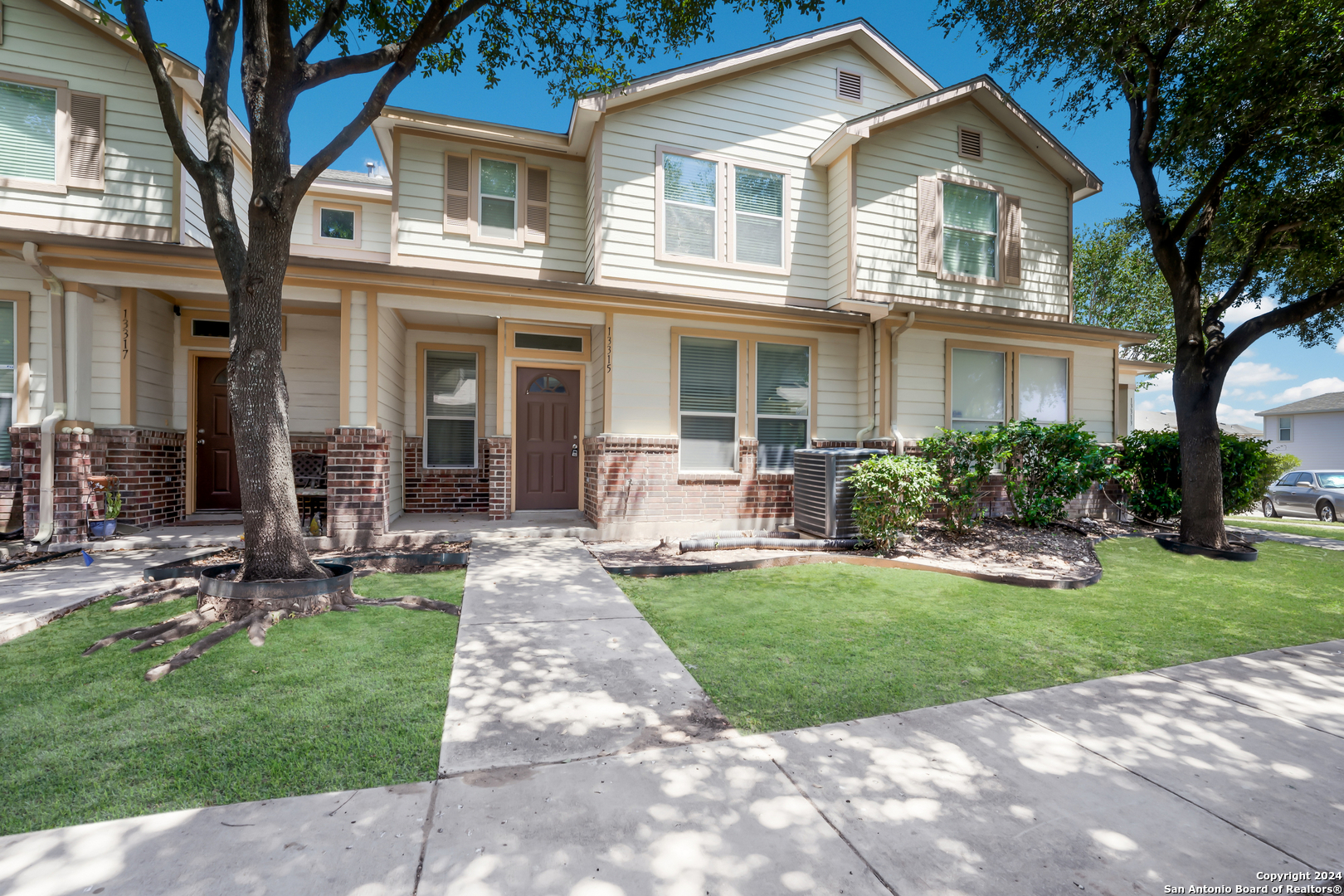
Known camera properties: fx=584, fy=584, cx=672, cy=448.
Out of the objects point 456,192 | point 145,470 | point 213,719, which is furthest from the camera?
point 456,192

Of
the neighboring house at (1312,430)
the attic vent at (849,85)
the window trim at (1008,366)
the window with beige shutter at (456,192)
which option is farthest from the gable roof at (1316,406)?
the window with beige shutter at (456,192)

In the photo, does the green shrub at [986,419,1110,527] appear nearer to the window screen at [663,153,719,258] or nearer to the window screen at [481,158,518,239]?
the window screen at [663,153,719,258]

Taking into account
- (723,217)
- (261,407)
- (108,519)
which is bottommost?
(108,519)

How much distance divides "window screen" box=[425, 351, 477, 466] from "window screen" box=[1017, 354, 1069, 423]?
30.1 feet

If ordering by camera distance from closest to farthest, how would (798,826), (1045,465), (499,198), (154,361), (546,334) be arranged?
1. (798,826)
2. (154,361)
3. (1045,465)
4. (546,334)
5. (499,198)

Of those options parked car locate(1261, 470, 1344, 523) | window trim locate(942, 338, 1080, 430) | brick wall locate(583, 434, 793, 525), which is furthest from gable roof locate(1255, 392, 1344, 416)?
brick wall locate(583, 434, 793, 525)

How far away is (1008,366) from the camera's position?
9859 millimetres

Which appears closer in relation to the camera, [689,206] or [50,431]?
[50,431]

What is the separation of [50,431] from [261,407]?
4.13 meters

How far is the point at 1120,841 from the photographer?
6.73ft

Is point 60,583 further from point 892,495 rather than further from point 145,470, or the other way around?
point 892,495

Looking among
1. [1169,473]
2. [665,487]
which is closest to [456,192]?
[665,487]

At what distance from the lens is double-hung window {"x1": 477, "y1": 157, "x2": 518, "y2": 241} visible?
8.89 meters

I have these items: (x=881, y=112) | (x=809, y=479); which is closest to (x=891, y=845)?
(x=809, y=479)
